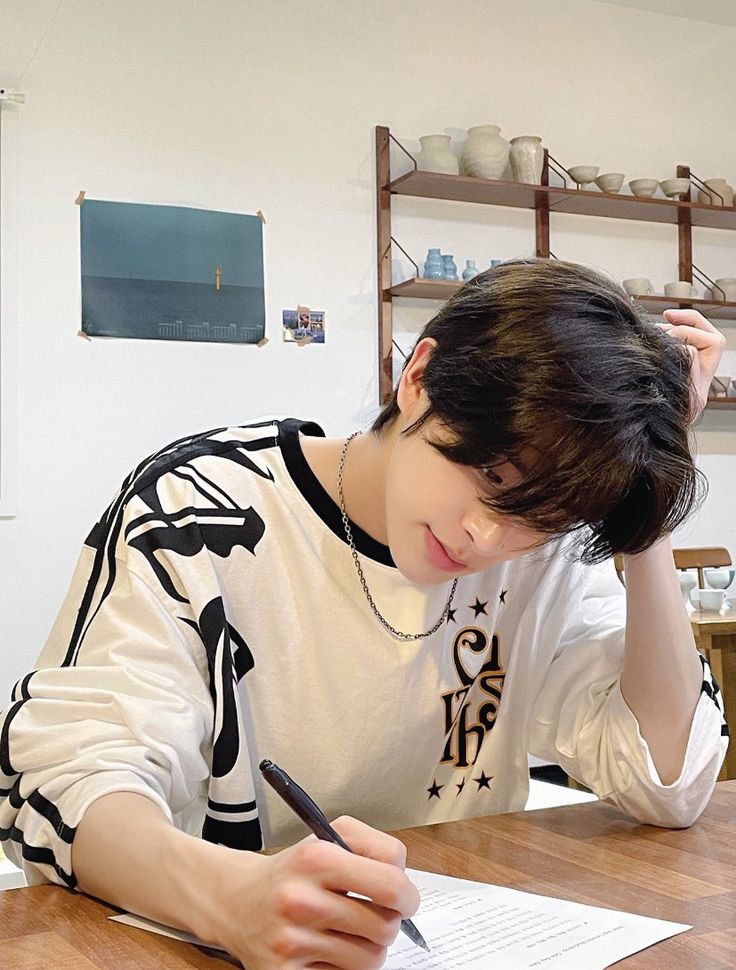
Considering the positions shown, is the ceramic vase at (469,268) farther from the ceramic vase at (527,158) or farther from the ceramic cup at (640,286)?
the ceramic cup at (640,286)

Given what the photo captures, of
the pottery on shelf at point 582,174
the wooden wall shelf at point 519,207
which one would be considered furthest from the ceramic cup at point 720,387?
the pottery on shelf at point 582,174

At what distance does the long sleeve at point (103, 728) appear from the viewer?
87 cm

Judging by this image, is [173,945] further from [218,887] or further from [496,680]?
[496,680]

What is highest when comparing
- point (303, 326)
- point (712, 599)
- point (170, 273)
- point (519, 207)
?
point (519, 207)

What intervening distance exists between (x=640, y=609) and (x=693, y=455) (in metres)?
0.25

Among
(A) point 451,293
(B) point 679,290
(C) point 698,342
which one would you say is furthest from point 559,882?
(B) point 679,290

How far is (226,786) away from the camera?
104 centimetres

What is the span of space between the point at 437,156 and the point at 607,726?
10.5 feet

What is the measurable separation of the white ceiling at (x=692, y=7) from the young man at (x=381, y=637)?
3.91m

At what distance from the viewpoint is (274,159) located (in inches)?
153

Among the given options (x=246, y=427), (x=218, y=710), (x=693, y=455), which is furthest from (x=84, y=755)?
(x=693, y=455)

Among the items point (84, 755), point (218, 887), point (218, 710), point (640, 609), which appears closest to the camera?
point (218, 887)

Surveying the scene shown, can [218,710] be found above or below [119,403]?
below

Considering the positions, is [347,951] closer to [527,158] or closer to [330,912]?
[330,912]
